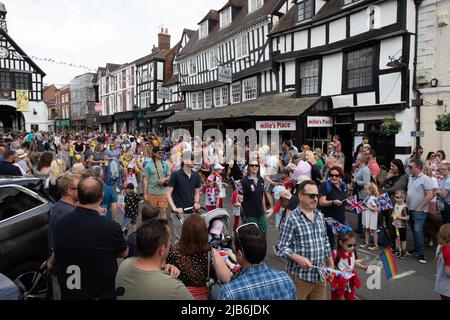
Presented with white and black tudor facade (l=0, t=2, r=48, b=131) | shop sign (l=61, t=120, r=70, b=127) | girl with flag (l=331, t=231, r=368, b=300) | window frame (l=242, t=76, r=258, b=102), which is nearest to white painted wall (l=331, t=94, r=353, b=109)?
window frame (l=242, t=76, r=258, b=102)

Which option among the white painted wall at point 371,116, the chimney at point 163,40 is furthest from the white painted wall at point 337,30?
the chimney at point 163,40

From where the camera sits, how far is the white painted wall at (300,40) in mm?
16703

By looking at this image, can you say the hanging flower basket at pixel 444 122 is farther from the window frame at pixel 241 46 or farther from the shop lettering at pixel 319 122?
the window frame at pixel 241 46

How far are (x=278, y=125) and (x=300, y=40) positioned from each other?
468 cm

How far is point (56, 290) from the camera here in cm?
401

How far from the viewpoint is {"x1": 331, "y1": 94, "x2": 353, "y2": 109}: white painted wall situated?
1504 centimetres

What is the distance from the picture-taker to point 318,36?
1602 cm

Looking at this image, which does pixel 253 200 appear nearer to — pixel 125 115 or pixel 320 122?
pixel 320 122

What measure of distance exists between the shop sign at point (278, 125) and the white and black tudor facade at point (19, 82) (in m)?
32.8

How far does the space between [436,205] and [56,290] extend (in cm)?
688

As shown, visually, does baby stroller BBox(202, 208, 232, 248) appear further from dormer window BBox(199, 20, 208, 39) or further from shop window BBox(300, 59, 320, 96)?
dormer window BBox(199, 20, 208, 39)

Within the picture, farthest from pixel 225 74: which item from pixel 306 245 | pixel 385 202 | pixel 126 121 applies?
pixel 126 121

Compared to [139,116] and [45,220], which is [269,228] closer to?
[45,220]
